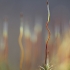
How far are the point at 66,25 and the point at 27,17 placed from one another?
1.27 feet

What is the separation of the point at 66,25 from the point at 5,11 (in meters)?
0.61

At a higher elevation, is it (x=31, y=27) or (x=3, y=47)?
(x=31, y=27)

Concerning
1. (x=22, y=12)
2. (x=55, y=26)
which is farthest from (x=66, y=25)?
(x=22, y=12)

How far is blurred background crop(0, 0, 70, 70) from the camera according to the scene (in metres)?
1.39

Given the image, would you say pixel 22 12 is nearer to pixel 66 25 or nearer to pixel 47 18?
pixel 47 18

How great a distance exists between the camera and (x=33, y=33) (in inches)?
55.9

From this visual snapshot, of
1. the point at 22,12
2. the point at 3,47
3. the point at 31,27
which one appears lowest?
the point at 3,47

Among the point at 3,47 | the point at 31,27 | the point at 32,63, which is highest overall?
the point at 31,27

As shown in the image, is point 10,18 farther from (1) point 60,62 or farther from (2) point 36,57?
(1) point 60,62

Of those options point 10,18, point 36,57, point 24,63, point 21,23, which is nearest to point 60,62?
point 36,57

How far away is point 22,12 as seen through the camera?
4.74ft

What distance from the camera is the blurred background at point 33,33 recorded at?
54.8 inches

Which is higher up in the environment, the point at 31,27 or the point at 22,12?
the point at 22,12

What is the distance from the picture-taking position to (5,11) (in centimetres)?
144
